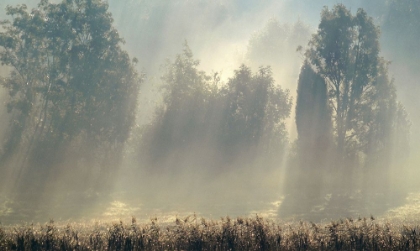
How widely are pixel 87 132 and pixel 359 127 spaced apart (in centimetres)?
2822

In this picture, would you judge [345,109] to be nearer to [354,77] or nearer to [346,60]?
[354,77]

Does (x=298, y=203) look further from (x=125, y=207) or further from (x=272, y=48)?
(x=272, y=48)

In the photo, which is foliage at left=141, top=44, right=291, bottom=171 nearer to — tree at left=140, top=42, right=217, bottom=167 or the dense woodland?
tree at left=140, top=42, right=217, bottom=167

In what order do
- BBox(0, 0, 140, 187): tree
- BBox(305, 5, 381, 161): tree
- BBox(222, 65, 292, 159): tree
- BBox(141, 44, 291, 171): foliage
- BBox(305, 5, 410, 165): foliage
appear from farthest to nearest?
BBox(141, 44, 291, 171): foliage → BBox(222, 65, 292, 159): tree → BBox(305, 5, 381, 161): tree → BBox(305, 5, 410, 165): foliage → BBox(0, 0, 140, 187): tree

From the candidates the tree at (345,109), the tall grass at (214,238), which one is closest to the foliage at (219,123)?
the tree at (345,109)

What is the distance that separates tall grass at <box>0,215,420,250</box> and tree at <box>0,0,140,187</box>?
90.7ft

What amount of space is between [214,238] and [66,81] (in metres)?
34.0

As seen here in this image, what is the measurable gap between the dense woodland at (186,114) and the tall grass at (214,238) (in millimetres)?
23385

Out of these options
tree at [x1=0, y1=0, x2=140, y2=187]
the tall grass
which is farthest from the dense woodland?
the tall grass

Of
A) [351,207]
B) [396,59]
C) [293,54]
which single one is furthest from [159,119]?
[293,54]

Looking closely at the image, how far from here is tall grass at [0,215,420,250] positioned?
48.6ft

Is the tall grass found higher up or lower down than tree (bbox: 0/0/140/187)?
lower down

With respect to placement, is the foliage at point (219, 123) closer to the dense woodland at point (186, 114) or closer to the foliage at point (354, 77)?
the dense woodland at point (186, 114)

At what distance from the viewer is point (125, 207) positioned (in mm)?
35500
